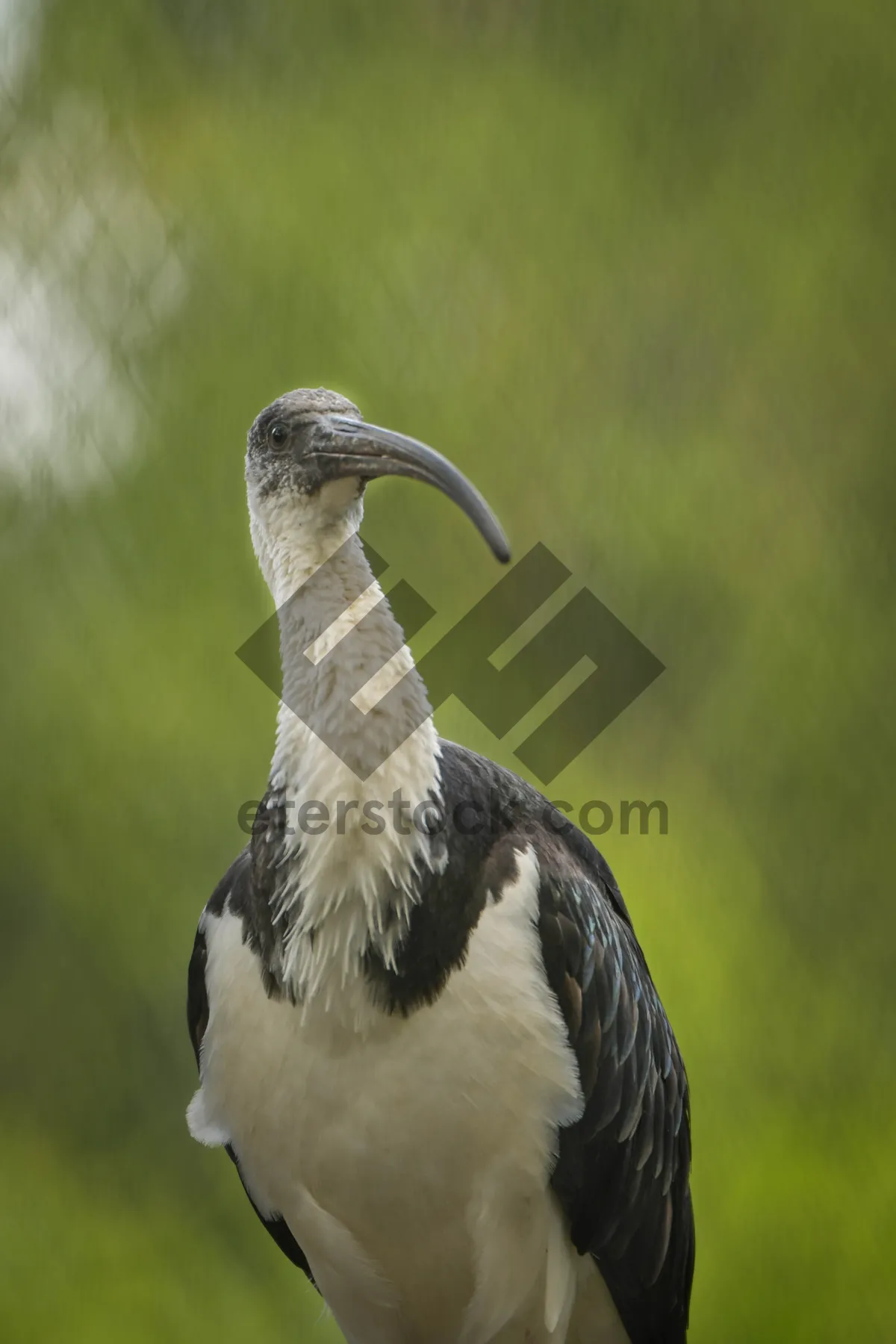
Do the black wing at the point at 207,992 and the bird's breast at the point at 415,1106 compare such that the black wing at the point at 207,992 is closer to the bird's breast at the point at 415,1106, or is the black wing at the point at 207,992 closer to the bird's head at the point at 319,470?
the bird's breast at the point at 415,1106

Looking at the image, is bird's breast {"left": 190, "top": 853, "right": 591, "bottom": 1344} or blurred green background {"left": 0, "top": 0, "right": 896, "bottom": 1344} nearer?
bird's breast {"left": 190, "top": 853, "right": 591, "bottom": 1344}

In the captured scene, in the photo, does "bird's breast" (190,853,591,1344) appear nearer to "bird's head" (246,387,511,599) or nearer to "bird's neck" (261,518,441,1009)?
"bird's neck" (261,518,441,1009)

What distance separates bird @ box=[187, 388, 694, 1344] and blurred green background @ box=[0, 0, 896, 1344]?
1.07 m

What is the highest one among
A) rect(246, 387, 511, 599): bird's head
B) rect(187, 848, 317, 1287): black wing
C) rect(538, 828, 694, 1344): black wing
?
rect(246, 387, 511, 599): bird's head

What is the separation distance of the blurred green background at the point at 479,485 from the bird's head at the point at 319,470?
4.06ft

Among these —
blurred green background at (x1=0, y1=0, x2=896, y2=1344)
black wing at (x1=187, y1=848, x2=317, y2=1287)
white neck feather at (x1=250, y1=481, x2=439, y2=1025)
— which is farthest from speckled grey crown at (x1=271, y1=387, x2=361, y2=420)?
blurred green background at (x1=0, y1=0, x2=896, y2=1344)

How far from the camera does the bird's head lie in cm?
143

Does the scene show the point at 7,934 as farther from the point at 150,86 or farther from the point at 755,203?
the point at 755,203

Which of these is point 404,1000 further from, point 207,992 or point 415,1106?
point 207,992

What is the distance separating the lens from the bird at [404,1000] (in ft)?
4.74

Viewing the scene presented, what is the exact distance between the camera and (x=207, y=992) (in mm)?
1707

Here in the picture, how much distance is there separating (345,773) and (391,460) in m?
0.33

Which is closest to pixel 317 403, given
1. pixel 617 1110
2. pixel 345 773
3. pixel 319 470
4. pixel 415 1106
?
pixel 319 470

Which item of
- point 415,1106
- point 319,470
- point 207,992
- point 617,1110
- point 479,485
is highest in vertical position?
point 479,485
